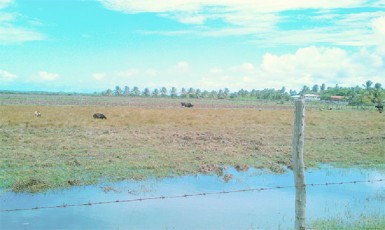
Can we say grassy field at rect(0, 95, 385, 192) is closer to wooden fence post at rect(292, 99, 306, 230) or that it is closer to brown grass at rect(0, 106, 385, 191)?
brown grass at rect(0, 106, 385, 191)

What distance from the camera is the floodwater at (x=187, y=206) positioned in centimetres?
1191

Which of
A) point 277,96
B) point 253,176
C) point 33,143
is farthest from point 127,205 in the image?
point 277,96

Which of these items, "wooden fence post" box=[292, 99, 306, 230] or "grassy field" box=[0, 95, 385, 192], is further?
"grassy field" box=[0, 95, 385, 192]

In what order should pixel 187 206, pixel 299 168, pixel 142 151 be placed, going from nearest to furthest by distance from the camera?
pixel 299 168 → pixel 187 206 → pixel 142 151

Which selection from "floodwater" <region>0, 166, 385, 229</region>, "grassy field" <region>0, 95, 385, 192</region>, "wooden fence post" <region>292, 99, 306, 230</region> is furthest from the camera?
"grassy field" <region>0, 95, 385, 192</region>

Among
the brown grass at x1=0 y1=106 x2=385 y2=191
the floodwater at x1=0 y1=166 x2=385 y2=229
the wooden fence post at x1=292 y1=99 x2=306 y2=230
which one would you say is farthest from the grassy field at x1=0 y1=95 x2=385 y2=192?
the wooden fence post at x1=292 y1=99 x2=306 y2=230

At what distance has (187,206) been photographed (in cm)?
1379

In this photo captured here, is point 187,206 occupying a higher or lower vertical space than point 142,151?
lower

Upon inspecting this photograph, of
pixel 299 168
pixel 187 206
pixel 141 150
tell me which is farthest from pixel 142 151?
pixel 299 168

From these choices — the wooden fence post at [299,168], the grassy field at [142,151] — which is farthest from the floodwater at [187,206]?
the wooden fence post at [299,168]

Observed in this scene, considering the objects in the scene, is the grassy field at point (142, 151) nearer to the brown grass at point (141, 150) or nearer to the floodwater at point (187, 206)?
the brown grass at point (141, 150)

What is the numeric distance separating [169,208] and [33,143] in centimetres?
1311

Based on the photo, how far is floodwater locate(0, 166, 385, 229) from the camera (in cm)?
1191

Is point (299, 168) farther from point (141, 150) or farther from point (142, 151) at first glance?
point (141, 150)
